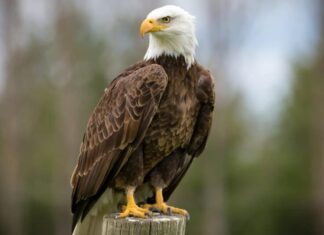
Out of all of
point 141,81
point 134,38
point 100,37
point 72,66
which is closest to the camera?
point 141,81

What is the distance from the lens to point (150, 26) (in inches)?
246

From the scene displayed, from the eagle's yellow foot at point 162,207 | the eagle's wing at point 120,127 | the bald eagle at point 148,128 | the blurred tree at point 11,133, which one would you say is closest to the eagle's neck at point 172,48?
the bald eagle at point 148,128

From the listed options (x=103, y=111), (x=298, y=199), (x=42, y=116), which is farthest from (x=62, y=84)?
(x=103, y=111)

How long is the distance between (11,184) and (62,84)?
4.51 metres

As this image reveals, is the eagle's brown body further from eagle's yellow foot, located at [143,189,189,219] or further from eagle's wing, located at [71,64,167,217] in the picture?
eagle's yellow foot, located at [143,189,189,219]

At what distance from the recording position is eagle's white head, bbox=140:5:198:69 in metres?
6.31

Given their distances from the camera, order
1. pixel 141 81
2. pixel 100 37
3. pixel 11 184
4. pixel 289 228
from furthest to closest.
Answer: pixel 100 37 → pixel 11 184 → pixel 289 228 → pixel 141 81

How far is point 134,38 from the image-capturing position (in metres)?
25.2

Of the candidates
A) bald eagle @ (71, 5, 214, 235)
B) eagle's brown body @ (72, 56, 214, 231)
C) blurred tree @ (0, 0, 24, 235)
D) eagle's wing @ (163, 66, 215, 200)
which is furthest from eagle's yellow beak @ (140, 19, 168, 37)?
blurred tree @ (0, 0, 24, 235)

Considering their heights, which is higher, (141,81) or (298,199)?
(141,81)

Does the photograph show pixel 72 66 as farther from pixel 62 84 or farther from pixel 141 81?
pixel 141 81

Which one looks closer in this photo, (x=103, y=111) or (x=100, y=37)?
(x=103, y=111)

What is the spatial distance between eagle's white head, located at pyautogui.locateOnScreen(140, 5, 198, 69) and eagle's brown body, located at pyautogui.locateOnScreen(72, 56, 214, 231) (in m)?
0.08

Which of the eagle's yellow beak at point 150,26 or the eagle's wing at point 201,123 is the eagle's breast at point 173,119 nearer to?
the eagle's wing at point 201,123
